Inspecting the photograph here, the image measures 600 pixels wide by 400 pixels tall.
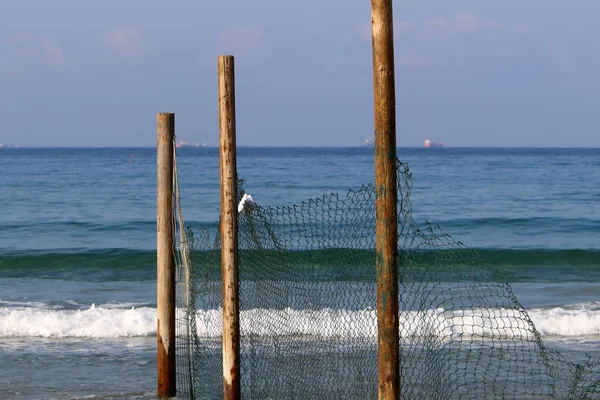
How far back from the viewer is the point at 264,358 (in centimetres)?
1028

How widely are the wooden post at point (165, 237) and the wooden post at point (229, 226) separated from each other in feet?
4.17

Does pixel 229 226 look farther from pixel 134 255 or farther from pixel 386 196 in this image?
pixel 134 255

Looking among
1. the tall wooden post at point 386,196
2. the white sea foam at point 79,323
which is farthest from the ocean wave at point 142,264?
the tall wooden post at point 386,196

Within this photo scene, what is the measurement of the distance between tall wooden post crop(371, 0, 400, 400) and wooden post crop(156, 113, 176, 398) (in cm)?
316

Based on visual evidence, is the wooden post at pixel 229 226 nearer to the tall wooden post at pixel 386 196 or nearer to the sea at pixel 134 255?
the tall wooden post at pixel 386 196

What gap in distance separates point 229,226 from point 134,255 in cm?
1648

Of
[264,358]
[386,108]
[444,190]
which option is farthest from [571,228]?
[386,108]

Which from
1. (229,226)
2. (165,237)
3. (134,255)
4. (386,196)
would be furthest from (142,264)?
(386,196)

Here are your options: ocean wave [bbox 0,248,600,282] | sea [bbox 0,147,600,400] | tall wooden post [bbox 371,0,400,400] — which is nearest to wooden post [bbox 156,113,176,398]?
sea [bbox 0,147,600,400]

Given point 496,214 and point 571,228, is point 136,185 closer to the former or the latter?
point 496,214

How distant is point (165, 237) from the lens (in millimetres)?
8430

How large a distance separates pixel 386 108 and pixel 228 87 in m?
1.95

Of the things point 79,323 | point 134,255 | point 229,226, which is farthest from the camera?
point 134,255

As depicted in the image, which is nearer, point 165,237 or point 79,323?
point 165,237
